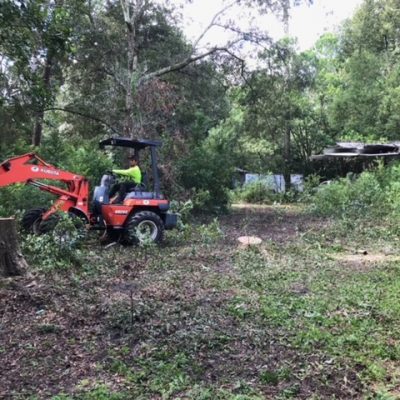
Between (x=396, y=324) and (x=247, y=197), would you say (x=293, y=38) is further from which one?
(x=396, y=324)

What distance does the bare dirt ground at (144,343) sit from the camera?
3727 mm

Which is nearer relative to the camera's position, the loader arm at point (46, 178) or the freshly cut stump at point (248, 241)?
the loader arm at point (46, 178)

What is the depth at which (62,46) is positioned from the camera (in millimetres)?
8234

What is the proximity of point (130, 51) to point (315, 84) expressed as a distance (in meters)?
12.7

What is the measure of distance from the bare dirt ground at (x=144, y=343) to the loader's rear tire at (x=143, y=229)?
8.65 feet

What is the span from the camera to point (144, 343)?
445 centimetres

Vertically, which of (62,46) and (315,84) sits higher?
(315,84)

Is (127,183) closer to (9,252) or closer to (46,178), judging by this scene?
(46,178)

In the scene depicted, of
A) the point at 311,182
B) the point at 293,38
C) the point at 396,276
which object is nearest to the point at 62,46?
the point at 396,276

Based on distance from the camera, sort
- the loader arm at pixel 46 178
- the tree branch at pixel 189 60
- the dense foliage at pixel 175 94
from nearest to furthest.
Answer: the loader arm at pixel 46 178, the dense foliage at pixel 175 94, the tree branch at pixel 189 60

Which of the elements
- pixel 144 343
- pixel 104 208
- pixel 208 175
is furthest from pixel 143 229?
pixel 208 175

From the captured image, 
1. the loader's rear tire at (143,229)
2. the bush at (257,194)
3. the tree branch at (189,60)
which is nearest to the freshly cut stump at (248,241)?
the loader's rear tire at (143,229)

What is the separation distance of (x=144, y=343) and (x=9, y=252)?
108 inches

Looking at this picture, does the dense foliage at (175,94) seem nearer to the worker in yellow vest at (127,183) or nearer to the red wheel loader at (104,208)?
the red wheel loader at (104,208)
